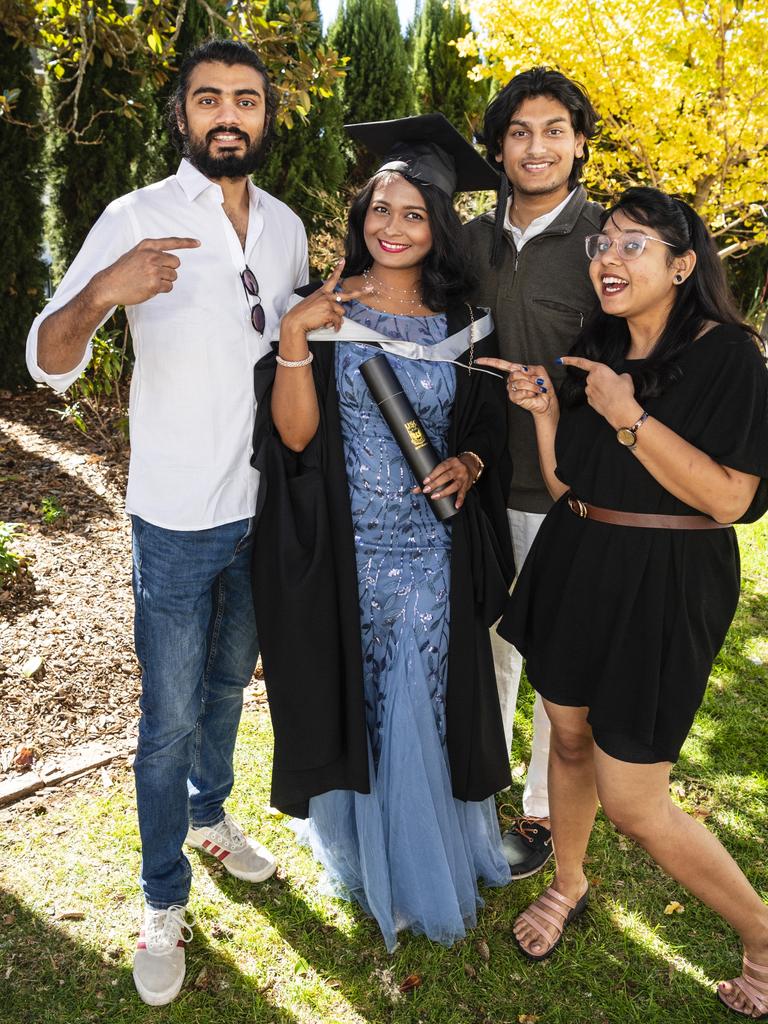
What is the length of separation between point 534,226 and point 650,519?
116 centimetres

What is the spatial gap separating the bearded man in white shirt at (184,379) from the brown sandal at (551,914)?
43.5 inches

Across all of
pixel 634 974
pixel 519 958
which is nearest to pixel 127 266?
pixel 519 958

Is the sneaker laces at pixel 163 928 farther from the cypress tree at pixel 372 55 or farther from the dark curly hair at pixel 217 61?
the cypress tree at pixel 372 55

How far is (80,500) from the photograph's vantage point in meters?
5.77

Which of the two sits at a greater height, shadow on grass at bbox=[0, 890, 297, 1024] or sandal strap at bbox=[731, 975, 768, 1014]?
sandal strap at bbox=[731, 975, 768, 1014]

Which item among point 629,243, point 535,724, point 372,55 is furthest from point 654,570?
point 372,55

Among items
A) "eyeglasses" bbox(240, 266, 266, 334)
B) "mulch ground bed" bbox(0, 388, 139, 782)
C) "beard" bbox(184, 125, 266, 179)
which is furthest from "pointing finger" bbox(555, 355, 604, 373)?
"mulch ground bed" bbox(0, 388, 139, 782)

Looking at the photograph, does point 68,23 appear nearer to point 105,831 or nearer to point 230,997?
point 105,831

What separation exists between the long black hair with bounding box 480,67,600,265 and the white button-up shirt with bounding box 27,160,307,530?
3.00 feet

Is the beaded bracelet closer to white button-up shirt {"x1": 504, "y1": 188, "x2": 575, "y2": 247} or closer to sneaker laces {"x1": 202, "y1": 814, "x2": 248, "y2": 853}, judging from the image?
white button-up shirt {"x1": 504, "y1": 188, "x2": 575, "y2": 247}

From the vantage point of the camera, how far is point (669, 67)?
621cm

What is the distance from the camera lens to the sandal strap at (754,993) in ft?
8.05

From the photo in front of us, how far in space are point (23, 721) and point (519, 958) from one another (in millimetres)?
2275

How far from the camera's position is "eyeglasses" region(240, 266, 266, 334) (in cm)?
233
